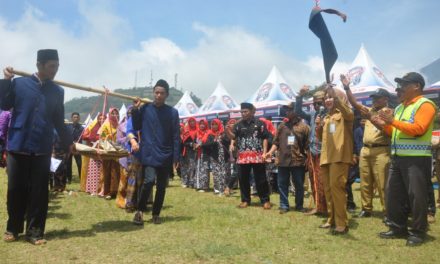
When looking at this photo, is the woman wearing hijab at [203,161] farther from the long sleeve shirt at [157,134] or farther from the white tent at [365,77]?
the white tent at [365,77]

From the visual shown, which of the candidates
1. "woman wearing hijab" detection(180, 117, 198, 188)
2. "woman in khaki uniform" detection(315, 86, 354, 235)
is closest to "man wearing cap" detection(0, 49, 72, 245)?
"woman in khaki uniform" detection(315, 86, 354, 235)

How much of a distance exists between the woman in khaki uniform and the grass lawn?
14.6 inches

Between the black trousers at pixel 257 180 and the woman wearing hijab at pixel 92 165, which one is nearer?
the black trousers at pixel 257 180

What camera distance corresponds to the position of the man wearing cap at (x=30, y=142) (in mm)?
4297

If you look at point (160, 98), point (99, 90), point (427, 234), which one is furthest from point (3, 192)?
point (427, 234)

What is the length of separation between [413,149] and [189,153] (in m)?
7.13

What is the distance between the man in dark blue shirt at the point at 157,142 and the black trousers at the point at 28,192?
1387mm

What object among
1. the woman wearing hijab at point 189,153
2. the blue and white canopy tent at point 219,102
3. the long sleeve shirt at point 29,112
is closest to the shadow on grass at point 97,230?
the long sleeve shirt at point 29,112

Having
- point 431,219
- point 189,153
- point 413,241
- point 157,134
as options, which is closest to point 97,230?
point 157,134

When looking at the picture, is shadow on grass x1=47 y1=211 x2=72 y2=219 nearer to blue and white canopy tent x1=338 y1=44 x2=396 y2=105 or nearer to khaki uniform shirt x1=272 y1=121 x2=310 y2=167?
khaki uniform shirt x1=272 y1=121 x2=310 y2=167

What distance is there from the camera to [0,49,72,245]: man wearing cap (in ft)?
14.1

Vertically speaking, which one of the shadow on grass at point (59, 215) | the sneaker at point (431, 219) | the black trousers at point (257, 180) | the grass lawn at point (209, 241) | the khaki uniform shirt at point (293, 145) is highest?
the khaki uniform shirt at point (293, 145)

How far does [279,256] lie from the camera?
3.93m

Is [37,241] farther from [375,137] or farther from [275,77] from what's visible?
[275,77]
